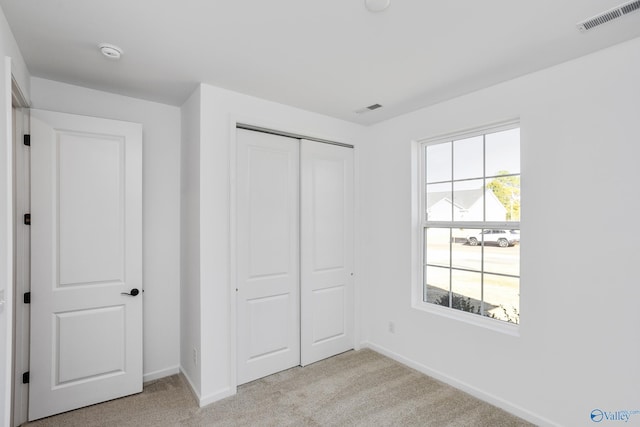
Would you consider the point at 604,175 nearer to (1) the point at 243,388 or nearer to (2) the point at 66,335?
(1) the point at 243,388

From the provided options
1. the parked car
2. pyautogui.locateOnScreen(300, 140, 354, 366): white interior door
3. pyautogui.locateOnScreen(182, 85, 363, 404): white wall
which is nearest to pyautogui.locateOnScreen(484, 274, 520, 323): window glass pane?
the parked car

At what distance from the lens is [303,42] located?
1.97m

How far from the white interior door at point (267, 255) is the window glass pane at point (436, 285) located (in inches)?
51.6

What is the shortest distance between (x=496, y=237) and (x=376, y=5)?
6.62ft

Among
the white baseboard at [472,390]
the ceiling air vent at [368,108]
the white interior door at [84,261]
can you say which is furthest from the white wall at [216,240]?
the white baseboard at [472,390]

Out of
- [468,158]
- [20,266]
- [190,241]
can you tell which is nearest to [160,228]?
[190,241]

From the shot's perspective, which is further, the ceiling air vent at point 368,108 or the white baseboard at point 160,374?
the ceiling air vent at point 368,108

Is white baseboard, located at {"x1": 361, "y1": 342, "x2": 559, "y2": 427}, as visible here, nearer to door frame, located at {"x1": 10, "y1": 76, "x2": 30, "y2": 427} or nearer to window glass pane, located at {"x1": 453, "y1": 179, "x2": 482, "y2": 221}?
window glass pane, located at {"x1": 453, "y1": 179, "x2": 482, "y2": 221}

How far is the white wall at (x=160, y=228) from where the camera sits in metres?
2.93

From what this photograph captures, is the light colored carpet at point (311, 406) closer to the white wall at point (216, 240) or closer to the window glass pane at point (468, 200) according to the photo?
the white wall at point (216, 240)

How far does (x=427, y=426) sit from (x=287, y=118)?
277 centimetres

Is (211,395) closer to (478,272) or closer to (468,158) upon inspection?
(478,272)

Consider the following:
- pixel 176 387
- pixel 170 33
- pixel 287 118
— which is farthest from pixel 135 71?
pixel 176 387

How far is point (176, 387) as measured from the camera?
9.20ft
